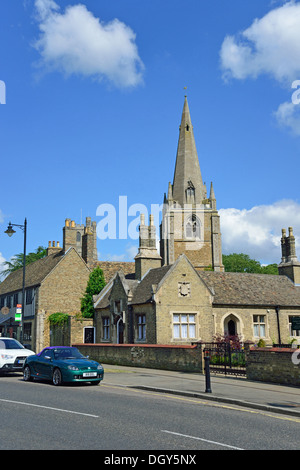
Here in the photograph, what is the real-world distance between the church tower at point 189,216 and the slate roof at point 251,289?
34.5m

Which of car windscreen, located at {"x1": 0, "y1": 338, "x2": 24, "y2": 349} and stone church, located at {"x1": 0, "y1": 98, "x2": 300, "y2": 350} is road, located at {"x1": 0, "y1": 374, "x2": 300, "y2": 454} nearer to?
car windscreen, located at {"x1": 0, "y1": 338, "x2": 24, "y2": 349}

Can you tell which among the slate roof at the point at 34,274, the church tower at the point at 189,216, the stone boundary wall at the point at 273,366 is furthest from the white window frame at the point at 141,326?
the church tower at the point at 189,216

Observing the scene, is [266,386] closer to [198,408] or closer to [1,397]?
[198,408]

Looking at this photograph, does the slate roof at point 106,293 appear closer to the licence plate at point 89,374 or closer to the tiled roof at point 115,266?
the tiled roof at point 115,266

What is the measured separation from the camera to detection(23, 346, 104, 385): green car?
1673 cm

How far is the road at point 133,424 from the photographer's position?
7742 millimetres

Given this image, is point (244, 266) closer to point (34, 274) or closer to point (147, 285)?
point (34, 274)

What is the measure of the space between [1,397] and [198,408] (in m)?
5.79

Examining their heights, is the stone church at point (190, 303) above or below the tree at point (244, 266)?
below

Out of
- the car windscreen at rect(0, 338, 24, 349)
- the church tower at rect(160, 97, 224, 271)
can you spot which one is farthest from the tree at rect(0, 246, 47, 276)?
the car windscreen at rect(0, 338, 24, 349)

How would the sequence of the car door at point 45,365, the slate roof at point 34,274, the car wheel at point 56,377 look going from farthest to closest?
1. the slate roof at point 34,274
2. the car door at point 45,365
3. the car wheel at point 56,377

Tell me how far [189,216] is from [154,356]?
5428cm

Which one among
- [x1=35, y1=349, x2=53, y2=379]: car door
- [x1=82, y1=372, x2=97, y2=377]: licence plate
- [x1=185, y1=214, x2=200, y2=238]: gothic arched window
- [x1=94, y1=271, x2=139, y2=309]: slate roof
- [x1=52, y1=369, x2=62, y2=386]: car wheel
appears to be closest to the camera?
[x1=82, y1=372, x2=97, y2=377]: licence plate

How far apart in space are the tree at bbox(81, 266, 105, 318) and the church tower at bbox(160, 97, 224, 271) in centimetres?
3270
